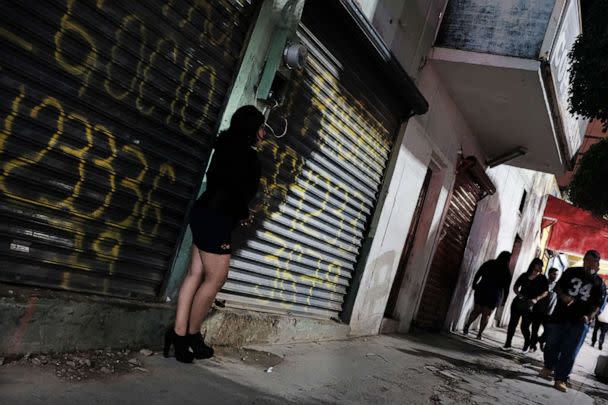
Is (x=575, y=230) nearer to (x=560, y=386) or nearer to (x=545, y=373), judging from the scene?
(x=545, y=373)

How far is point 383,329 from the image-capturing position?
7633 millimetres

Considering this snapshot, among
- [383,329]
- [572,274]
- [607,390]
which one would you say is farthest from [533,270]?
[383,329]

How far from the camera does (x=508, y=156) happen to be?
32.9ft

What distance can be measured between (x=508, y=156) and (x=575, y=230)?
698cm

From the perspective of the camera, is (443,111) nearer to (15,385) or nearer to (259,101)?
(259,101)

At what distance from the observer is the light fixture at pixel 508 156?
31.5 ft

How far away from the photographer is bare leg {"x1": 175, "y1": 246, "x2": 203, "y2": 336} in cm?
340

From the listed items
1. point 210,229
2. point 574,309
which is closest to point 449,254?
point 574,309

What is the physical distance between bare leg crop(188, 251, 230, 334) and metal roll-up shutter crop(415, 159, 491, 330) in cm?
651

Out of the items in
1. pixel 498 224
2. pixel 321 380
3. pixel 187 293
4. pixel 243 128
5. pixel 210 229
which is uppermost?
pixel 498 224

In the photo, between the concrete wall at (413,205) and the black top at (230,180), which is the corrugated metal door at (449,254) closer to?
the concrete wall at (413,205)

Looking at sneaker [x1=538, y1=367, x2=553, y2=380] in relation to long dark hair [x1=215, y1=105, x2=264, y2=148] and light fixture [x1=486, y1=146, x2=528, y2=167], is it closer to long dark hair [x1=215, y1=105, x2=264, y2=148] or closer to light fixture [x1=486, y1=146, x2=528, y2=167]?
light fixture [x1=486, y1=146, x2=528, y2=167]

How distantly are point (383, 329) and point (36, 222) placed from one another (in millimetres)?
5750

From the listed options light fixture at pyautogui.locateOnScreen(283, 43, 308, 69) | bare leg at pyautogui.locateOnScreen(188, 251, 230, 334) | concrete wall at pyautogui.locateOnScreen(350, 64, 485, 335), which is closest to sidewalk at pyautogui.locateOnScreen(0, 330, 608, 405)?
bare leg at pyautogui.locateOnScreen(188, 251, 230, 334)
